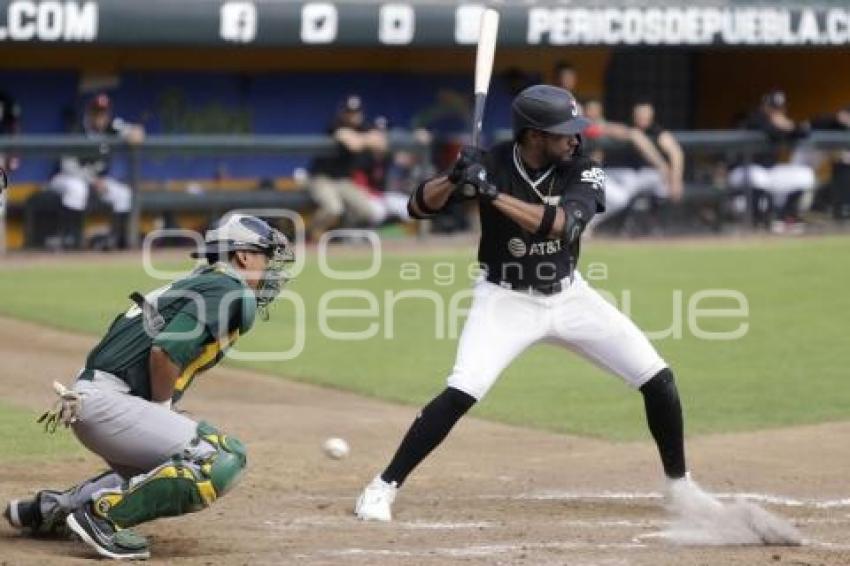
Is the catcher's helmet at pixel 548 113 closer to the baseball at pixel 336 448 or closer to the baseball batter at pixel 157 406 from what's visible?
the baseball batter at pixel 157 406

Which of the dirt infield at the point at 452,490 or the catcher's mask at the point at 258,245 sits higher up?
the catcher's mask at the point at 258,245

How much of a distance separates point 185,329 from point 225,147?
11748mm

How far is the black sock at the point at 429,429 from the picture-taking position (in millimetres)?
7203

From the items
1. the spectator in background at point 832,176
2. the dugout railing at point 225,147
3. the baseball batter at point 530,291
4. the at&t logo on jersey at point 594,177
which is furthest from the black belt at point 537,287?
the spectator in background at point 832,176

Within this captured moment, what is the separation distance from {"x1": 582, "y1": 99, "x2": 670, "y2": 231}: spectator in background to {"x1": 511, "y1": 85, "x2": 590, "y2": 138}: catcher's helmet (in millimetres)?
11801

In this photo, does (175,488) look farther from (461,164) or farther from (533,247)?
(533,247)

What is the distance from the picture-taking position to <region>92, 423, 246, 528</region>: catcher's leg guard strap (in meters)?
6.30

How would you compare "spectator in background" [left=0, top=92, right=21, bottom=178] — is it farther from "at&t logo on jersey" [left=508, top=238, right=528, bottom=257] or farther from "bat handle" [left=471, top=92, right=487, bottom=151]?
"at&t logo on jersey" [left=508, top=238, right=528, bottom=257]

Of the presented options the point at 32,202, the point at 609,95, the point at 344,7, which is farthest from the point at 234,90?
the point at 609,95

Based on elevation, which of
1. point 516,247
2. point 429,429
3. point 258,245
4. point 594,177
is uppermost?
point 594,177

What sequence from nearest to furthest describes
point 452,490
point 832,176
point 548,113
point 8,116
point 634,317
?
1. point 548,113
2. point 452,490
3. point 634,317
4. point 8,116
5. point 832,176

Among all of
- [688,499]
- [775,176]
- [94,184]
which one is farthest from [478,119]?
[775,176]

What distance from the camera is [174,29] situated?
1775cm

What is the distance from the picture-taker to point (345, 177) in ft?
60.0
